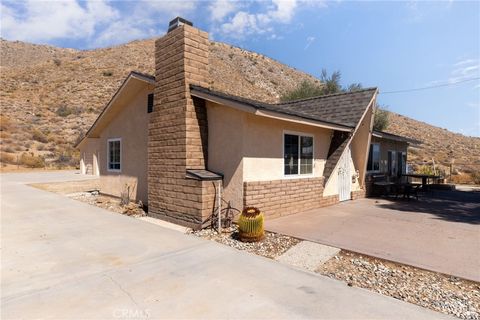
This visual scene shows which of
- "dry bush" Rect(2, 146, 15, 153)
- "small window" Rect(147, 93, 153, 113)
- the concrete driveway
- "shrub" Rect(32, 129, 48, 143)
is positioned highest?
"shrub" Rect(32, 129, 48, 143)

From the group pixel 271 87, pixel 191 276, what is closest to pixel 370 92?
pixel 191 276

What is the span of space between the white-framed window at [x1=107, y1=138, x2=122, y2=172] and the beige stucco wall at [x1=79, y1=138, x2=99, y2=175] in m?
14.7

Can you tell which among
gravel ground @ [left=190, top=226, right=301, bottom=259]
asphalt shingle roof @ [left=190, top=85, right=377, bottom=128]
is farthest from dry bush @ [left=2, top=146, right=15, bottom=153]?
gravel ground @ [left=190, top=226, right=301, bottom=259]

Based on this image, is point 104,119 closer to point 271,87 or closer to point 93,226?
point 93,226

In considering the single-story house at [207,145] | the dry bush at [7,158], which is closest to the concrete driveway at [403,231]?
the single-story house at [207,145]

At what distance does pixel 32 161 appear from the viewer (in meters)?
31.4

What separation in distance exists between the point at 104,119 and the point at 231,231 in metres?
8.57

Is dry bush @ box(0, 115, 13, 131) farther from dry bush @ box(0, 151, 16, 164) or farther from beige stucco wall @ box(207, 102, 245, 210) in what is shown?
beige stucco wall @ box(207, 102, 245, 210)

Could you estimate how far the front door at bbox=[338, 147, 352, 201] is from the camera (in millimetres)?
12531

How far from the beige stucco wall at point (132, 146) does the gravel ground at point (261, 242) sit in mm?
4565

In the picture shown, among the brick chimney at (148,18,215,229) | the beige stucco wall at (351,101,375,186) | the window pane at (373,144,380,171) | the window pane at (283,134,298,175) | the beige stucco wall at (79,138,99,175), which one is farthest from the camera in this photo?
the beige stucco wall at (79,138,99,175)

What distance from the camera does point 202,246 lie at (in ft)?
21.4

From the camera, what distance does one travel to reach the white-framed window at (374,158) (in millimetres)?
14719

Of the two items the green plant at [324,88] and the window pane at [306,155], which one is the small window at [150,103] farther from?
the green plant at [324,88]
